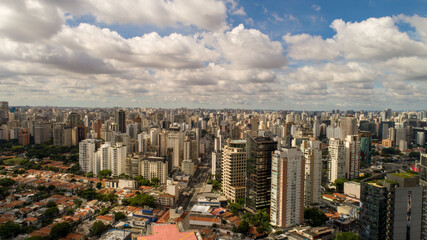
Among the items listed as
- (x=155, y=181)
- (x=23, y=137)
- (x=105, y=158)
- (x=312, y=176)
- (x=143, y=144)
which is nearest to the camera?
(x=312, y=176)

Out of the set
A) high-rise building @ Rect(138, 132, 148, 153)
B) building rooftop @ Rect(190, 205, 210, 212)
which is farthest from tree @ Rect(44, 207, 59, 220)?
high-rise building @ Rect(138, 132, 148, 153)

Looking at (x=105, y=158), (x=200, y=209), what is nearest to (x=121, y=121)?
(x=105, y=158)

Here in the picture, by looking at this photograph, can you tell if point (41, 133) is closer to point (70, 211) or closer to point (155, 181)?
point (155, 181)

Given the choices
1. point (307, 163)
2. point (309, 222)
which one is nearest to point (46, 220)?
point (309, 222)

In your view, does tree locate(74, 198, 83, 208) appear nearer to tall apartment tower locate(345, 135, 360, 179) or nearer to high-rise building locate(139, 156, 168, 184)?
high-rise building locate(139, 156, 168, 184)

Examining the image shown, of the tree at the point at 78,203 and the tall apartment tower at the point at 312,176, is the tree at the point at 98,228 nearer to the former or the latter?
the tree at the point at 78,203

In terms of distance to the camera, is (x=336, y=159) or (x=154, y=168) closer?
(x=154, y=168)

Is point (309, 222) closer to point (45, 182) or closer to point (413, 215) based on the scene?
point (413, 215)
